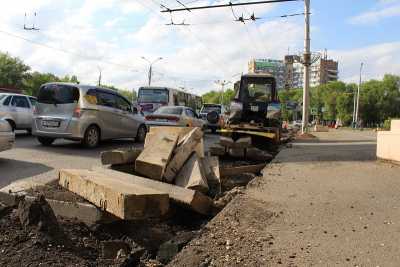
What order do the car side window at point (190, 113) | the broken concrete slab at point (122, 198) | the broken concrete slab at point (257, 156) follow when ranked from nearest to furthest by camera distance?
the broken concrete slab at point (122, 198) → the broken concrete slab at point (257, 156) → the car side window at point (190, 113)

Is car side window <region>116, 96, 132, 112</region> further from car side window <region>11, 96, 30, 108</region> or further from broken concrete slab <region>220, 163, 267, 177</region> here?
broken concrete slab <region>220, 163, 267, 177</region>

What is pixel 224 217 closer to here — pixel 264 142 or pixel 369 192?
pixel 369 192

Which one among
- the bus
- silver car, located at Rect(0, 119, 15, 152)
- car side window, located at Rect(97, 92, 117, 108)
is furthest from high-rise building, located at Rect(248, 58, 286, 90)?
silver car, located at Rect(0, 119, 15, 152)

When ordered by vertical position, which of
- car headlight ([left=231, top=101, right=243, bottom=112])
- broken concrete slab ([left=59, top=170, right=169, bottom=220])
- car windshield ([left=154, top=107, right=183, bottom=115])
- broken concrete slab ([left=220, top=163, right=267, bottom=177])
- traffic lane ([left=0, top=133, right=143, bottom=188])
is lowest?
traffic lane ([left=0, top=133, right=143, bottom=188])

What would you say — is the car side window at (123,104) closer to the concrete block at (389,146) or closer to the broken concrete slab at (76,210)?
the concrete block at (389,146)

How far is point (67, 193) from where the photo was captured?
589 centimetres

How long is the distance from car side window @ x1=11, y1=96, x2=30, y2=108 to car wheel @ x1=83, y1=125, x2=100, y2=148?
581 cm

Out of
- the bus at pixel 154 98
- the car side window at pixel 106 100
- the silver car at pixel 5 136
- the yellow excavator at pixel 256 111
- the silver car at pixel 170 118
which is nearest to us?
the silver car at pixel 5 136

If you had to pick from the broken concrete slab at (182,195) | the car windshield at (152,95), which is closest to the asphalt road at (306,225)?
the broken concrete slab at (182,195)

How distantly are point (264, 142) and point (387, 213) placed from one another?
31.0 feet

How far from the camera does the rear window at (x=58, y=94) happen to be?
1331 centimetres

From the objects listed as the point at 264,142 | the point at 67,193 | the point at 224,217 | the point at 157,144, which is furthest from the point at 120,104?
the point at 224,217

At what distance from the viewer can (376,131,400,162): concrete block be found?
991 centimetres

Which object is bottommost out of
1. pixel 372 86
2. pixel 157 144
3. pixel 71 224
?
pixel 71 224
